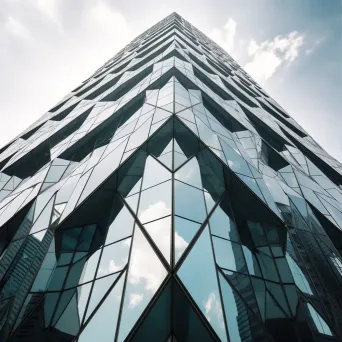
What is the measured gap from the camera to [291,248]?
8594 millimetres

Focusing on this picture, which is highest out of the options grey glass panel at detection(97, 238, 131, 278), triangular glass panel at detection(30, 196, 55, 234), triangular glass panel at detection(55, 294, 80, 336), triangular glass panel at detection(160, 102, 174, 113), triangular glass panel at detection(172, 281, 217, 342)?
triangular glass panel at detection(160, 102, 174, 113)

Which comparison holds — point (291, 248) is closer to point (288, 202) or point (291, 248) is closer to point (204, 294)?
point (288, 202)

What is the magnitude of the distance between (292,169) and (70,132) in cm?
1447

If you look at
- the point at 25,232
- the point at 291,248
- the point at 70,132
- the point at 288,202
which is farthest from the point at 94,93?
the point at 291,248

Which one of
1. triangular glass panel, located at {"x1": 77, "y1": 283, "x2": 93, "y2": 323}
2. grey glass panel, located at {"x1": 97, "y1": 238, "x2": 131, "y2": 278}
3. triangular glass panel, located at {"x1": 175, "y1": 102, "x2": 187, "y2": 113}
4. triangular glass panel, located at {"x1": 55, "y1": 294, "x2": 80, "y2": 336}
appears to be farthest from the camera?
triangular glass panel, located at {"x1": 175, "y1": 102, "x2": 187, "y2": 113}

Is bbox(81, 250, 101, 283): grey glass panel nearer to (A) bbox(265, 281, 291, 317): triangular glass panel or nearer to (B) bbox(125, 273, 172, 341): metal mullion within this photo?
(B) bbox(125, 273, 172, 341): metal mullion

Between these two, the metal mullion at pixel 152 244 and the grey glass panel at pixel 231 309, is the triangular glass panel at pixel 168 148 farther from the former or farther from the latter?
the grey glass panel at pixel 231 309

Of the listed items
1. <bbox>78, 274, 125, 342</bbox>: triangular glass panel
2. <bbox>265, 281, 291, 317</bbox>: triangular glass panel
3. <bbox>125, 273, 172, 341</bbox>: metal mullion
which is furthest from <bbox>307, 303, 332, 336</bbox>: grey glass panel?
<bbox>78, 274, 125, 342</bbox>: triangular glass panel

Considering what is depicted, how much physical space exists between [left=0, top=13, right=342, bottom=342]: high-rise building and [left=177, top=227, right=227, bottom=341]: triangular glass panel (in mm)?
27

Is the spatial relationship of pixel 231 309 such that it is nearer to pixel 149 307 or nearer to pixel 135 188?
pixel 149 307

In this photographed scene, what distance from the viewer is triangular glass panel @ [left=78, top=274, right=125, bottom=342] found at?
5.10 metres

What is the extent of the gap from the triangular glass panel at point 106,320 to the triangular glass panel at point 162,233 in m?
1.16

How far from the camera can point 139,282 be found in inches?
221

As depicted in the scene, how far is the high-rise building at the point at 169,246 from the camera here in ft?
17.5
